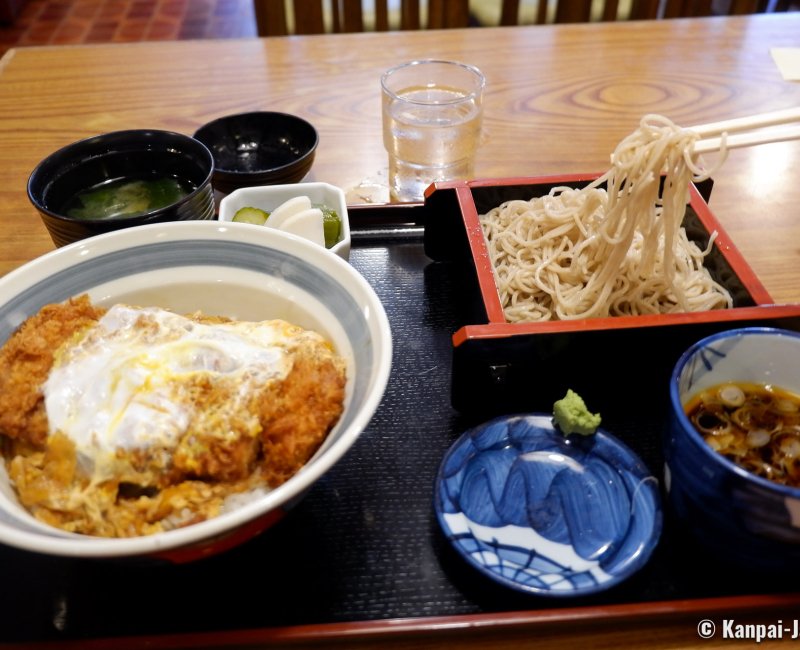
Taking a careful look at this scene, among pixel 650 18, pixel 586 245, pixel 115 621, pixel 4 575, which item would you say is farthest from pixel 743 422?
pixel 650 18

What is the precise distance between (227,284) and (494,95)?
58.4 inches

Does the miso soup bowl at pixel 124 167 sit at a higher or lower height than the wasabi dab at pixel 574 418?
higher

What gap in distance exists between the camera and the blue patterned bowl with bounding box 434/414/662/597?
3.32ft

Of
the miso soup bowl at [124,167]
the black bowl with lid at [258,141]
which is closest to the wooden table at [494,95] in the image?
the black bowl with lid at [258,141]

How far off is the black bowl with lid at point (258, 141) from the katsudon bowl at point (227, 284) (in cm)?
57

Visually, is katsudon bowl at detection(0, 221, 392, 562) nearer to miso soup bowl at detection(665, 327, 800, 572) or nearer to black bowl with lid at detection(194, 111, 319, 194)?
miso soup bowl at detection(665, 327, 800, 572)

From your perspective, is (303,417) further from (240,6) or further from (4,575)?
(240,6)

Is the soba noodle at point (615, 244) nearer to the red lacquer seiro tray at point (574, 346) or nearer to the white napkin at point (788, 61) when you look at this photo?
the red lacquer seiro tray at point (574, 346)

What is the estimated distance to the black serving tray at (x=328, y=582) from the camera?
100cm

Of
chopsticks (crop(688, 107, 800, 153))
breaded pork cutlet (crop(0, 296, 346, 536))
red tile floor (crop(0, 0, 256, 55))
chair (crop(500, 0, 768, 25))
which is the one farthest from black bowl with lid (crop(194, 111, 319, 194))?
red tile floor (crop(0, 0, 256, 55))

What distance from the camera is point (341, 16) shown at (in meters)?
3.45

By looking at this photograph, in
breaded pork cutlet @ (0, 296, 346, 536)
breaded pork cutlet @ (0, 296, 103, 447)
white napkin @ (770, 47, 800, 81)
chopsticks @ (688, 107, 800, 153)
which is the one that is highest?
chopsticks @ (688, 107, 800, 153)

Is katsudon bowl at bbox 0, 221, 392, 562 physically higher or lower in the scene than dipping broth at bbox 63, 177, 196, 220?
higher

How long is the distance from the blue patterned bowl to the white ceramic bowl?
655mm
